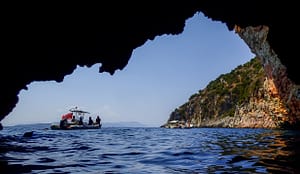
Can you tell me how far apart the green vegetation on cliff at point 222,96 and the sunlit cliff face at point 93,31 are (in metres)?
77.5

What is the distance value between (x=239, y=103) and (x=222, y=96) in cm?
2520

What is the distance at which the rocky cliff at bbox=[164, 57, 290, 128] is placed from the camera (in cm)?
5872

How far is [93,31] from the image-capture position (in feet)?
41.3

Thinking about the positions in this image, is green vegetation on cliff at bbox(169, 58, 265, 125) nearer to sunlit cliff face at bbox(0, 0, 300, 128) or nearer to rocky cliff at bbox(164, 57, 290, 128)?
rocky cliff at bbox(164, 57, 290, 128)

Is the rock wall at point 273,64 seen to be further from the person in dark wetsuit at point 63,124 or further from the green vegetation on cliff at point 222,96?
the green vegetation on cliff at point 222,96

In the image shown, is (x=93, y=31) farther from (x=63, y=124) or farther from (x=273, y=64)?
(x=63, y=124)

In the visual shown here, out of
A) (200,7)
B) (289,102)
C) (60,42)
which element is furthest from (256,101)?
(60,42)

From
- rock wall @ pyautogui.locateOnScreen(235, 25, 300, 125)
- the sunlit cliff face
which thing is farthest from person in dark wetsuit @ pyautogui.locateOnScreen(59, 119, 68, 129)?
the sunlit cliff face

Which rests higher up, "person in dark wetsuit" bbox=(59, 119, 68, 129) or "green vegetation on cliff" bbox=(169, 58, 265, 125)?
"green vegetation on cliff" bbox=(169, 58, 265, 125)

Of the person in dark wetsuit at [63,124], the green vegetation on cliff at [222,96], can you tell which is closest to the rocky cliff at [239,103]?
the green vegetation on cliff at [222,96]

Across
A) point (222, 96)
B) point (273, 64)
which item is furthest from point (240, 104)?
point (273, 64)

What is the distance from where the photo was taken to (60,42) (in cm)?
1228

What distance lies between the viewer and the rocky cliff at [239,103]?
193 ft

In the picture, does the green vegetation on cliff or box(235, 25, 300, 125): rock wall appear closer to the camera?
box(235, 25, 300, 125): rock wall
